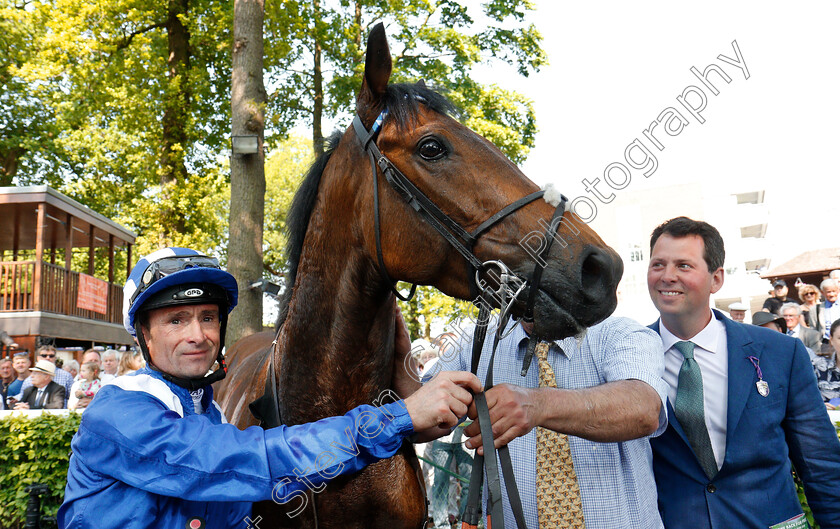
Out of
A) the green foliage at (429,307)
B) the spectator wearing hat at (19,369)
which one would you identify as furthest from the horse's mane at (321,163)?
the green foliage at (429,307)

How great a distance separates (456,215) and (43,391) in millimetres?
7823

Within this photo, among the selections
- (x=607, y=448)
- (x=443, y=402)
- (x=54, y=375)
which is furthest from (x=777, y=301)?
(x=54, y=375)

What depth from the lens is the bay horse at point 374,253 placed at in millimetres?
1921

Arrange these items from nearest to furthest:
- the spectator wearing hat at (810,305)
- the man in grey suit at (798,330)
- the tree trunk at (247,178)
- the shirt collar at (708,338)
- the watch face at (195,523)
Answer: the watch face at (195,523) → the shirt collar at (708,338) → the man in grey suit at (798,330) → the tree trunk at (247,178) → the spectator wearing hat at (810,305)

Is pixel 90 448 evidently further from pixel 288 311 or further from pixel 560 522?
pixel 560 522

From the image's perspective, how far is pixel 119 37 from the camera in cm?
1505

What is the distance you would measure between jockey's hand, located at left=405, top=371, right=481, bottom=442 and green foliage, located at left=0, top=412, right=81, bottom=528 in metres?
4.60

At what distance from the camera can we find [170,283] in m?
1.79

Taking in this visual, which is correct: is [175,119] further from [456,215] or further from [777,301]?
[456,215]

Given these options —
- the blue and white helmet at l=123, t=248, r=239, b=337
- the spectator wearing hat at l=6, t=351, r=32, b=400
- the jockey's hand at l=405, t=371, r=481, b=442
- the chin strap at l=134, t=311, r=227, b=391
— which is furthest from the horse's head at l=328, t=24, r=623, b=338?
the spectator wearing hat at l=6, t=351, r=32, b=400

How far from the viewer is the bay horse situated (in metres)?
1.92

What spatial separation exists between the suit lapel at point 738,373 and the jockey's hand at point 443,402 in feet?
4.34

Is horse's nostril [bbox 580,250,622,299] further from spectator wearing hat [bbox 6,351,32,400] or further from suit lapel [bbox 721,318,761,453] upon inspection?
spectator wearing hat [bbox 6,351,32,400]

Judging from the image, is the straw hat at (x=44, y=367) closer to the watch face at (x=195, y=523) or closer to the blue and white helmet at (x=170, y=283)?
the blue and white helmet at (x=170, y=283)
